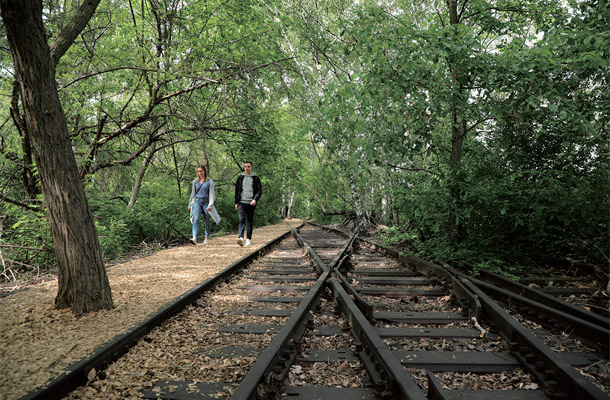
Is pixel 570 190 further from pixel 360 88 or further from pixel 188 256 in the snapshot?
pixel 188 256

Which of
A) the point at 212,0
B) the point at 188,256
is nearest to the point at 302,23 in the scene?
the point at 212,0

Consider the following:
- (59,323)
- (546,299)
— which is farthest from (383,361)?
(59,323)

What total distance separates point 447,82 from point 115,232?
850 cm

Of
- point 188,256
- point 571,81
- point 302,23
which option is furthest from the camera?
point 302,23

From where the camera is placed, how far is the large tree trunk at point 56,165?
3.05 meters

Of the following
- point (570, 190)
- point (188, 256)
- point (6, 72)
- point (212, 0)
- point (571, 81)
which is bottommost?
point (188, 256)

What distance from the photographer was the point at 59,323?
3146 mm

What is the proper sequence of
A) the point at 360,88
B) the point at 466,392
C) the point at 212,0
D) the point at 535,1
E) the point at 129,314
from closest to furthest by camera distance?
1. the point at 466,392
2. the point at 129,314
3. the point at 360,88
4. the point at 535,1
5. the point at 212,0

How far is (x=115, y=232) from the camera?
8383 millimetres

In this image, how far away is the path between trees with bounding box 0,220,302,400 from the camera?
219 cm

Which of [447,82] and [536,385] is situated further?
[447,82]

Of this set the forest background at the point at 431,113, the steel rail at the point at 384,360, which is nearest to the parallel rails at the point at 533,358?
the steel rail at the point at 384,360

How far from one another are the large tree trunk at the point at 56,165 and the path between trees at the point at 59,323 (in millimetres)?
262

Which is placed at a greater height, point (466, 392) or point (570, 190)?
point (570, 190)
